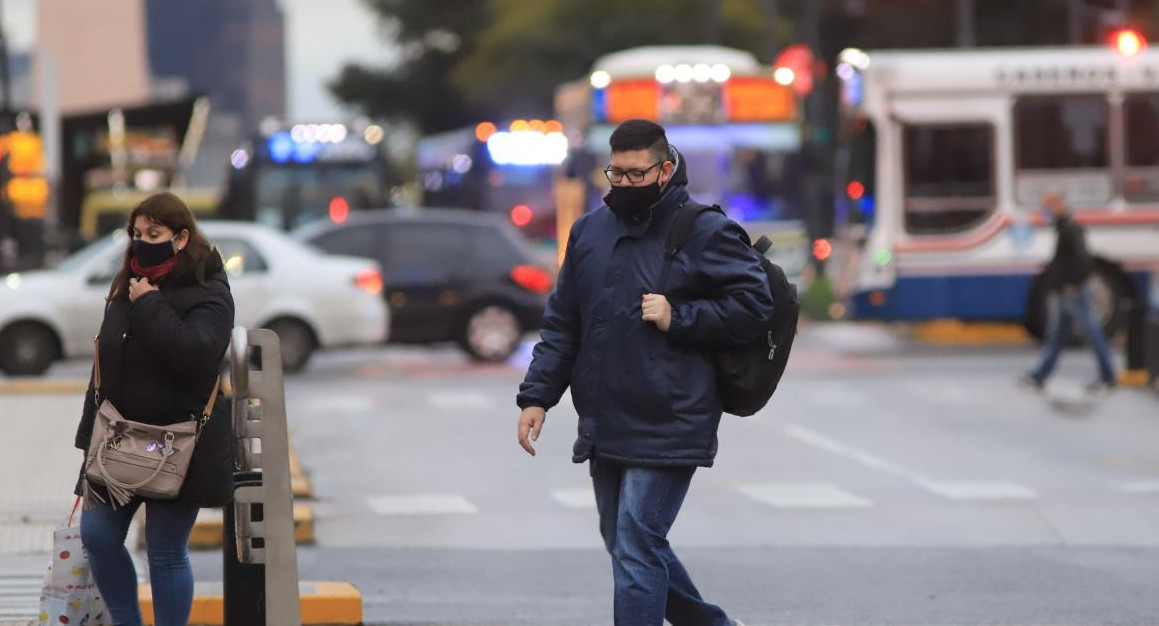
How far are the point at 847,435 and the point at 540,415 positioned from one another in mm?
9228

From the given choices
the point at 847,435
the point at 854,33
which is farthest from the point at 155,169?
the point at 847,435

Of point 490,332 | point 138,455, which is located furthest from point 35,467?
point 490,332

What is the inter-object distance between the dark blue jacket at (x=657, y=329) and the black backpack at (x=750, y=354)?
26 mm

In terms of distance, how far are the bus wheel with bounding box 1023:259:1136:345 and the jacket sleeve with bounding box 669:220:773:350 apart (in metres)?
16.1

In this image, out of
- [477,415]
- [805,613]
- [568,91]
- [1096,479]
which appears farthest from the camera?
[568,91]

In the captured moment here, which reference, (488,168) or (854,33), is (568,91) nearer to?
(488,168)

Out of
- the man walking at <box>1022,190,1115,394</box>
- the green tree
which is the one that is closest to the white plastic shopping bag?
the man walking at <box>1022,190,1115,394</box>

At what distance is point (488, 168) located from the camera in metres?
37.5

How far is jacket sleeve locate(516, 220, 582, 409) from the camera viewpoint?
6.00 metres

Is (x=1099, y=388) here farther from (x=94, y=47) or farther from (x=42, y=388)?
(x=94, y=47)

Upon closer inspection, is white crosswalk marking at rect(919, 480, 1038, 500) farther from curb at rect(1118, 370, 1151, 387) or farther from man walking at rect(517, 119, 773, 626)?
man walking at rect(517, 119, 773, 626)

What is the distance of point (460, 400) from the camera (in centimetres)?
1753

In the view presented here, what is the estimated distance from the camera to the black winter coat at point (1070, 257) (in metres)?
17.3

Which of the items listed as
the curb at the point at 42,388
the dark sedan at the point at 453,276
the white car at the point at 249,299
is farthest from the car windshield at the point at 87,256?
the curb at the point at 42,388
